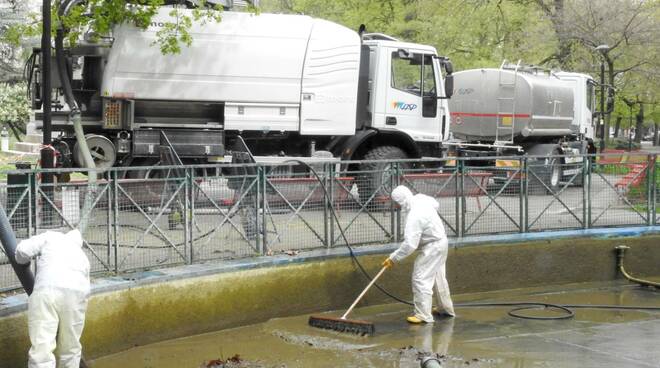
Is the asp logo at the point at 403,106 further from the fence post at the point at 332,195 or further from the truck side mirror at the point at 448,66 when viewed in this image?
the fence post at the point at 332,195

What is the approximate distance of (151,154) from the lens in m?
15.4

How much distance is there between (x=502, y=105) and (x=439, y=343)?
14.4 meters

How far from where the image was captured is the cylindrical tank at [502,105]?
74.9ft

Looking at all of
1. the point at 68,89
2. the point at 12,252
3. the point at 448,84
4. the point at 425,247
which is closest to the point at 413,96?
the point at 448,84

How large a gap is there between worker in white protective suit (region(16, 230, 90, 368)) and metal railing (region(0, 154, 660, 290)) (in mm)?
1310

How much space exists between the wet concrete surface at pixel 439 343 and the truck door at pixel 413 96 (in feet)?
21.5

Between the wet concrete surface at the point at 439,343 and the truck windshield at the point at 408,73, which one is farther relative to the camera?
the truck windshield at the point at 408,73

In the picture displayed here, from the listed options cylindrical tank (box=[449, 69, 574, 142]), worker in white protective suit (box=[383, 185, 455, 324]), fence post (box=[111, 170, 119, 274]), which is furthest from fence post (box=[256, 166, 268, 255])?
cylindrical tank (box=[449, 69, 574, 142])

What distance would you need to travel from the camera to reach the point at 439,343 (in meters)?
9.45

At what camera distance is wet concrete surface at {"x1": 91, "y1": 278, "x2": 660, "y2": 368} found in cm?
863

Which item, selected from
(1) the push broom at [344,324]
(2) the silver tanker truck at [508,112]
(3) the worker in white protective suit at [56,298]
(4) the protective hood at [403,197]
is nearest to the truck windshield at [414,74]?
(2) the silver tanker truck at [508,112]

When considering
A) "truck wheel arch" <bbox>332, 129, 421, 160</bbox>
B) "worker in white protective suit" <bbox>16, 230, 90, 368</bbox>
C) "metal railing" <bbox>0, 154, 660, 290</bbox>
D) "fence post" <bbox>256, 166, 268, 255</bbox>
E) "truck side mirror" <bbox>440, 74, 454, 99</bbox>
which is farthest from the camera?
"truck side mirror" <bbox>440, 74, 454, 99</bbox>

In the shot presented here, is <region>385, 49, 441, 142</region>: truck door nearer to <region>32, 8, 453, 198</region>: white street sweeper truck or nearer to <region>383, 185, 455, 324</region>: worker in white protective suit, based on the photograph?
<region>32, 8, 453, 198</region>: white street sweeper truck

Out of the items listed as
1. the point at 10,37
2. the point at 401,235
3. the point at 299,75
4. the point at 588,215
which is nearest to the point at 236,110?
the point at 299,75
